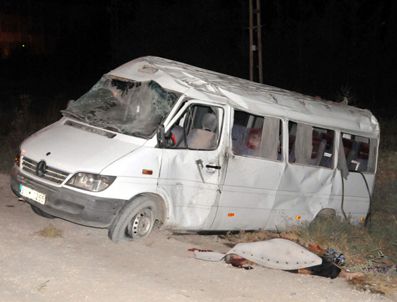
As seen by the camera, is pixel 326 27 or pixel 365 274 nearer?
pixel 365 274

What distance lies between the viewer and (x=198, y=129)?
7500 millimetres

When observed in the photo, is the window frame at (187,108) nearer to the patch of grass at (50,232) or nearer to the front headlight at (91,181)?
the front headlight at (91,181)

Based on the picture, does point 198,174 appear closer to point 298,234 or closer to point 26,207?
point 298,234

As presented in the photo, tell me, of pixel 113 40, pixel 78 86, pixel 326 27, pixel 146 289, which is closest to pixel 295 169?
pixel 146 289

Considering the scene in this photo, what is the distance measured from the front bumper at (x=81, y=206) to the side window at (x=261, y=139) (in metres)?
1.94

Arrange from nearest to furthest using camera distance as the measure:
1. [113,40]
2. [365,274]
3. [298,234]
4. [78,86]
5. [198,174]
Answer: [365,274] < [198,174] < [298,234] < [78,86] < [113,40]

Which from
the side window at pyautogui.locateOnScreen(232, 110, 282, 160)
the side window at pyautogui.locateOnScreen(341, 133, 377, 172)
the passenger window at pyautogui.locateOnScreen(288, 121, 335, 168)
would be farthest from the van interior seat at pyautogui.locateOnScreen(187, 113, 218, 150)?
the side window at pyautogui.locateOnScreen(341, 133, 377, 172)

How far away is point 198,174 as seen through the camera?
23.0ft

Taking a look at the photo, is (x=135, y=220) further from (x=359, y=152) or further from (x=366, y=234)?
(x=359, y=152)

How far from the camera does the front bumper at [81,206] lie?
627 cm

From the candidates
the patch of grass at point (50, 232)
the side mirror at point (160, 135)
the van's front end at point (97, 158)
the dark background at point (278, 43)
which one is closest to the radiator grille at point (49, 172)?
the van's front end at point (97, 158)

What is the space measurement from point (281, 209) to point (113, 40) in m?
27.9


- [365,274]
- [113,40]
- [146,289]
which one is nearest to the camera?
[146,289]

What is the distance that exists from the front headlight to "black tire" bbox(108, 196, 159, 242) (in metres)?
0.39
